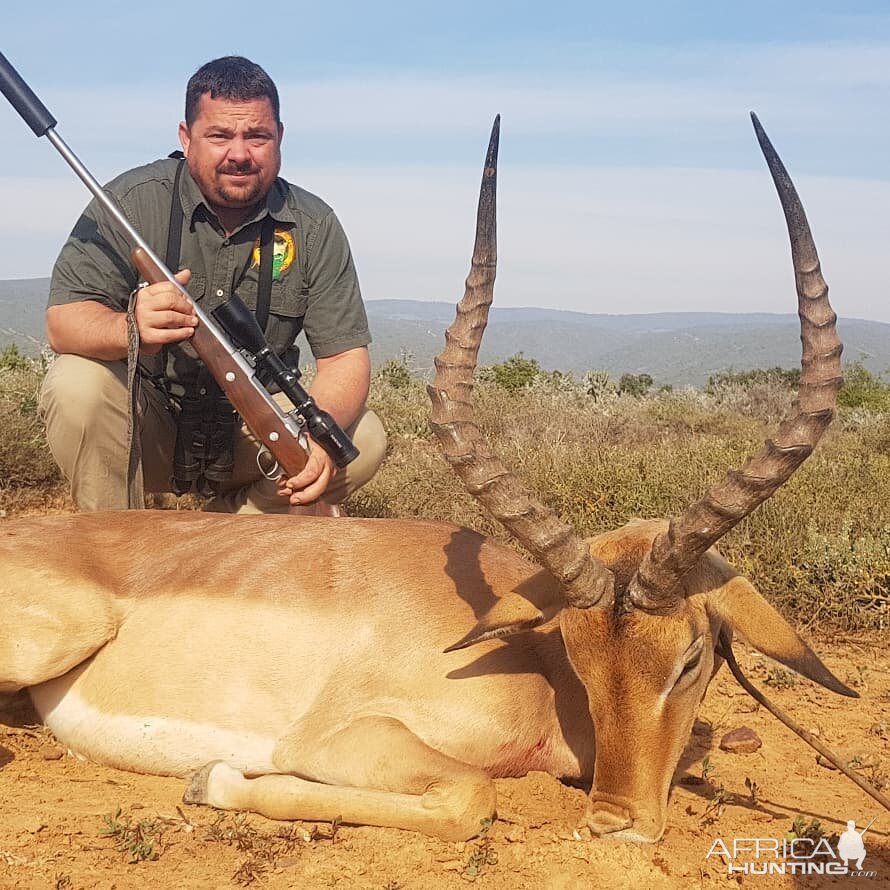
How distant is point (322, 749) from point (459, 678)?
2.01 ft

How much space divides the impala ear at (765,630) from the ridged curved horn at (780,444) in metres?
0.32

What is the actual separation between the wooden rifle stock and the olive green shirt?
528 millimetres

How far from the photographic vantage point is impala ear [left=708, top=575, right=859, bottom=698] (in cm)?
379

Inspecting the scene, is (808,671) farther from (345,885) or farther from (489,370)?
(489,370)

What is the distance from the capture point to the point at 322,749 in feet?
14.0

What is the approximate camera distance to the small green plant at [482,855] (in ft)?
12.0

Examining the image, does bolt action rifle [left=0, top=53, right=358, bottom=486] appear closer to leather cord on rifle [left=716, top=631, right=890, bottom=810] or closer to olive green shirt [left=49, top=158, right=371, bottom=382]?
olive green shirt [left=49, top=158, right=371, bottom=382]

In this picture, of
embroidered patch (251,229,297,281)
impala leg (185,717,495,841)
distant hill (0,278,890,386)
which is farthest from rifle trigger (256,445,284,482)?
distant hill (0,278,890,386)

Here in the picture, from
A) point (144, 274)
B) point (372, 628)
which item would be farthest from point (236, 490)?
point (372, 628)

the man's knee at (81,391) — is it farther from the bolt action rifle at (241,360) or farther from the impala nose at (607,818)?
the impala nose at (607,818)

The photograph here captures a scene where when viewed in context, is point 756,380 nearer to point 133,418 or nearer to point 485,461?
point 133,418

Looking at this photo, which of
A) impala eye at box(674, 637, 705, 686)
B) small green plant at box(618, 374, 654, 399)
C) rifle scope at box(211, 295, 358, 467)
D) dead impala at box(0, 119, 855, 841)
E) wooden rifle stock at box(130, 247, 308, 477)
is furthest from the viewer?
small green plant at box(618, 374, 654, 399)

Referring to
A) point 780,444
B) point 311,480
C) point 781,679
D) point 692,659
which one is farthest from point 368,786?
point 781,679

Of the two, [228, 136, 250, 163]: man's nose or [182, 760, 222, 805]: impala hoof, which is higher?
[228, 136, 250, 163]: man's nose
